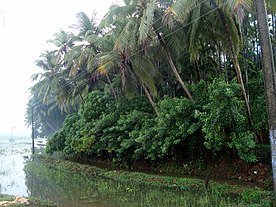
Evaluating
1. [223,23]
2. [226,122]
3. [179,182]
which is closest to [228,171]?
[179,182]

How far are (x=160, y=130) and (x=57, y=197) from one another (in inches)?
210

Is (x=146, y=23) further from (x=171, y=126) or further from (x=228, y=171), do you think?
(x=228, y=171)

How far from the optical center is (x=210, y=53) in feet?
72.9

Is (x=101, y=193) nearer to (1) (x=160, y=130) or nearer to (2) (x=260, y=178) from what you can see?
(1) (x=160, y=130)

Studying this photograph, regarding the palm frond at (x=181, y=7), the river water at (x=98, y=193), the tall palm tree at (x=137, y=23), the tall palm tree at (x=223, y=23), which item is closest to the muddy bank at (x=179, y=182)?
the river water at (x=98, y=193)

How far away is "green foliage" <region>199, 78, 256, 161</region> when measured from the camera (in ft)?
40.5

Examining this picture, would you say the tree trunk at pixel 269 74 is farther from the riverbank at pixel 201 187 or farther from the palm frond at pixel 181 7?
the palm frond at pixel 181 7

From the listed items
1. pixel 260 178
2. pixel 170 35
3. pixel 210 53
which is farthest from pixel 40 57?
pixel 260 178

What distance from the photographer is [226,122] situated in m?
13.0

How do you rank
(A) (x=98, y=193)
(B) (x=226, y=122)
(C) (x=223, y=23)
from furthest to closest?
(C) (x=223, y=23), (B) (x=226, y=122), (A) (x=98, y=193)

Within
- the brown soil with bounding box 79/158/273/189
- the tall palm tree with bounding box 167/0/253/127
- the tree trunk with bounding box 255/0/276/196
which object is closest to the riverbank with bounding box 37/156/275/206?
the brown soil with bounding box 79/158/273/189

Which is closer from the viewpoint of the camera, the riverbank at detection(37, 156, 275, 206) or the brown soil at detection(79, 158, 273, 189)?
the riverbank at detection(37, 156, 275, 206)

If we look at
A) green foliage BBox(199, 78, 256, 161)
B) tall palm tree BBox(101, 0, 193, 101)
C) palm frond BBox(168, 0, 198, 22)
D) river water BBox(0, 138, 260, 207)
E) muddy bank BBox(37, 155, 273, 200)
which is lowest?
river water BBox(0, 138, 260, 207)

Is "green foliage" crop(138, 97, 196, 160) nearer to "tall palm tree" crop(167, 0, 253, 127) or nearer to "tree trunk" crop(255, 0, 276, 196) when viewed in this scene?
"tall palm tree" crop(167, 0, 253, 127)
